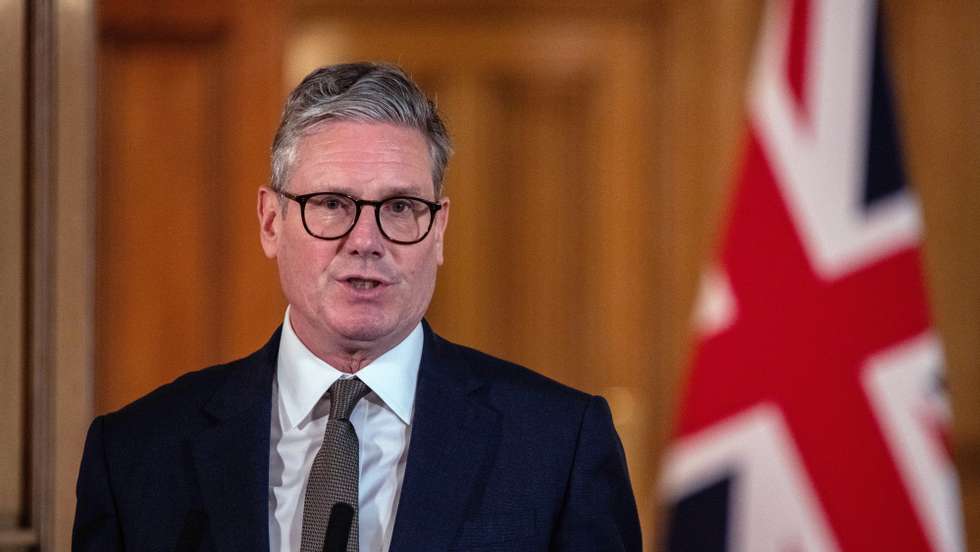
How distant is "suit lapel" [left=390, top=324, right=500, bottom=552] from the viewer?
1143 millimetres

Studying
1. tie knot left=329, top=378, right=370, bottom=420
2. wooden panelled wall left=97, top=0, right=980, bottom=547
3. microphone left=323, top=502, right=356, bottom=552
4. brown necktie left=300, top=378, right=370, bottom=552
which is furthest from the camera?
wooden panelled wall left=97, top=0, right=980, bottom=547

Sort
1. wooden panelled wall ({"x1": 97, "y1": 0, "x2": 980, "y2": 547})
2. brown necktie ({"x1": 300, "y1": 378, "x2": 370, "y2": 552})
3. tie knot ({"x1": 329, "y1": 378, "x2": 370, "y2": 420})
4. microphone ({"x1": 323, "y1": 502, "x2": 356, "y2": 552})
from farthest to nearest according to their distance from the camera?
1. wooden panelled wall ({"x1": 97, "y1": 0, "x2": 980, "y2": 547})
2. tie knot ({"x1": 329, "y1": 378, "x2": 370, "y2": 420})
3. brown necktie ({"x1": 300, "y1": 378, "x2": 370, "y2": 552})
4. microphone ({"x1": 323, "y1": 502, "x2": 356, "y2": 552})

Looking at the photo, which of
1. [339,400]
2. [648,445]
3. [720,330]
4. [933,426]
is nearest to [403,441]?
[339,400]

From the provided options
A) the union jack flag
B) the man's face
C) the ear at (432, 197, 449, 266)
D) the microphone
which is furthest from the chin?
the union jack flag

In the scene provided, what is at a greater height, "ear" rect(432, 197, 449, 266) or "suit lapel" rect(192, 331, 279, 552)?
"ear" rect(432, 197, 449, 266)

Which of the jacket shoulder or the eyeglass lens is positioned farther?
the jacket shoulder

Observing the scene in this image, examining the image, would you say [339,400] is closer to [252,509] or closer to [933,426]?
[252,509]

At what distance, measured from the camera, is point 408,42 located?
2.99 meters

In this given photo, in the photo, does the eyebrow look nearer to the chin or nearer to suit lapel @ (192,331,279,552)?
the chin

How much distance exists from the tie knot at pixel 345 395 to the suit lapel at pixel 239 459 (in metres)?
0.09

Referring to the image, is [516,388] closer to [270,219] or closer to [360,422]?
[360,422]

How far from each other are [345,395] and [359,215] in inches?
7.7

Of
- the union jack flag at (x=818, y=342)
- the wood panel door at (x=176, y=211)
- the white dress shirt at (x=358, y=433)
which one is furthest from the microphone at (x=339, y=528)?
the wood panel door at (x=176, y=211)

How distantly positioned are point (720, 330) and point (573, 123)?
2.87 ft
